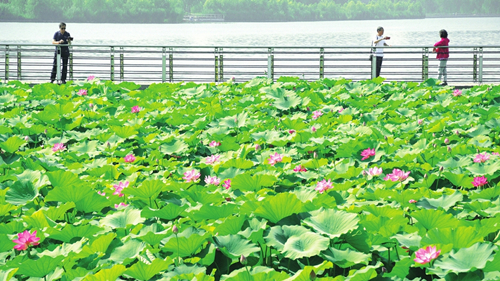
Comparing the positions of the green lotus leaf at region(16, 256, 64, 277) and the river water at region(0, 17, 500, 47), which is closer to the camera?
the green lotus leaf at region(16, 256, 64, 277)

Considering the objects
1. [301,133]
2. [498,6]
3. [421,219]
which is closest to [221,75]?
[301,133]

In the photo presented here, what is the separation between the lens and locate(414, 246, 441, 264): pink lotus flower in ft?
6.00

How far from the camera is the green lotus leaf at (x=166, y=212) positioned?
2320mm

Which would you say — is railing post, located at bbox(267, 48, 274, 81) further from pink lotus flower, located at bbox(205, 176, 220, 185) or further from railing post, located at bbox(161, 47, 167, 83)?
pink lotus flower, located at bbox(205, 176, 220, 185)

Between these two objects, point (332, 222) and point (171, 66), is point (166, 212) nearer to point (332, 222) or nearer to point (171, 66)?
point (332, 222)

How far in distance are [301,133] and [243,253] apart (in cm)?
197

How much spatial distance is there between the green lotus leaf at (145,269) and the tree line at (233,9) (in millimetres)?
65540

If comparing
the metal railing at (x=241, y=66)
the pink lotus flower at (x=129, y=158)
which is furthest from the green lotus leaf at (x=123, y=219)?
the metal railing at (x=241, y=66)

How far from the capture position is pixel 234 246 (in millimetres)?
2018

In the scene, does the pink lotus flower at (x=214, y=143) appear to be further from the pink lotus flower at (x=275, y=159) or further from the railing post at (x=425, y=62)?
the railing post at (x=425, y=62)

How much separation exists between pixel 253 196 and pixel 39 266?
935 millimetres

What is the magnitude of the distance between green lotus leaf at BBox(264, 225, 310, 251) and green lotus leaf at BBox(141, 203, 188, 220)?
423mm

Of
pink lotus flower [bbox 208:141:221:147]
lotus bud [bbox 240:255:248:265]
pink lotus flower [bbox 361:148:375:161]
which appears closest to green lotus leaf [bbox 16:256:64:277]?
lotus bud [bbox 240:255:248:265]

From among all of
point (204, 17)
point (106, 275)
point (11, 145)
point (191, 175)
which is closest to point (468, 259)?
point (106, 275)
